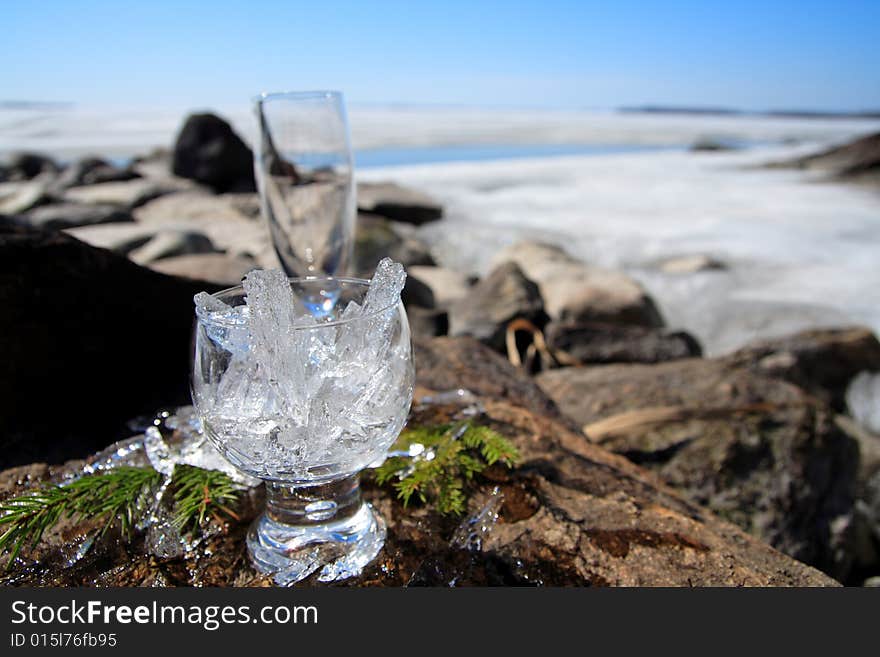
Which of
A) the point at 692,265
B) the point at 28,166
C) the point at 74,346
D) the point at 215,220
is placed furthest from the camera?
the point at 28,166

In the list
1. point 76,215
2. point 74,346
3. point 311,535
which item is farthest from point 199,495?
point 76,215

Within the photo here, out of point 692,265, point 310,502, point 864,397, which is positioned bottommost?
point 864,397

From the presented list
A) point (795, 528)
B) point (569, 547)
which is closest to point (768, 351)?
point (795, 528)

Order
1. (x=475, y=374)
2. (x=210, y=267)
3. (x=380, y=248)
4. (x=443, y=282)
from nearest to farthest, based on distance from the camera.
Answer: (x=475, y=374)
(x=210, y=267)
(x=443, y=282)
(x=380, y=248)

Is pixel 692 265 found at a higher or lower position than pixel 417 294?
lower

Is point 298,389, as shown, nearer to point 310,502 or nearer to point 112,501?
point 310,502

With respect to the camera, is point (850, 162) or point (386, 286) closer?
point (386, 286)

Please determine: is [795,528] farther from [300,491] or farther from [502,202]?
[502,202]
